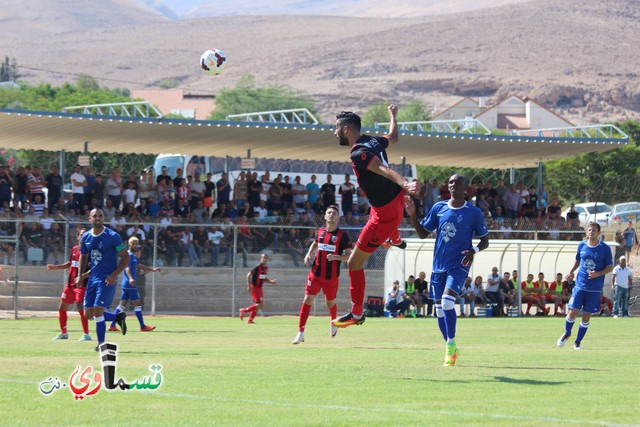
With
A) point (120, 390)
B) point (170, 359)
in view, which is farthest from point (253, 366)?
point (120, 390)

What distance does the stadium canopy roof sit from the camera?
1369 inches

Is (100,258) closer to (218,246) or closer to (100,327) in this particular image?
(100,327)

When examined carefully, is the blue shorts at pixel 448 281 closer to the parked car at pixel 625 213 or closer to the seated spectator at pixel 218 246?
the seated spectator at pixel 218 246

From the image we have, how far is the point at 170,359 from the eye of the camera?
45.1ft

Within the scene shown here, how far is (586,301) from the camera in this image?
17.7 metres

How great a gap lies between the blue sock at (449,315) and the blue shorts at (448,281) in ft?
0.46

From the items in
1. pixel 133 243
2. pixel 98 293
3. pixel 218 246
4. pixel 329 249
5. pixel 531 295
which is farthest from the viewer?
pixel 531 295

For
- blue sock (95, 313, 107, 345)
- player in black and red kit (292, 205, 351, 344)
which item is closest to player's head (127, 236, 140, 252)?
player in black and red kit (292, 205, 351, 344)

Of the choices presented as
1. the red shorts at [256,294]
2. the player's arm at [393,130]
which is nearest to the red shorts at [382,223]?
the player's arm at [393,130]

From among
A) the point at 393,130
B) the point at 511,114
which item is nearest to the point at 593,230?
the point at 393,130

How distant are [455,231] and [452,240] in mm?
114

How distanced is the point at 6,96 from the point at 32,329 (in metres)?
129

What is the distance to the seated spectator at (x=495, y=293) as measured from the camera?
33.0m

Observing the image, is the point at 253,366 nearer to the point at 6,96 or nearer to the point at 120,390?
the point at 120,390
